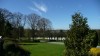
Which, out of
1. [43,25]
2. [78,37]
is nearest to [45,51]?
[78,37]

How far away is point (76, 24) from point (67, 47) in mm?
1094

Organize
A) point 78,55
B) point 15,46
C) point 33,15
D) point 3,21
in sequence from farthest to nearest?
point 33,15, point 3,21, point 15,46, point 78,55

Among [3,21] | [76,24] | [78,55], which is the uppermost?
[3,21]

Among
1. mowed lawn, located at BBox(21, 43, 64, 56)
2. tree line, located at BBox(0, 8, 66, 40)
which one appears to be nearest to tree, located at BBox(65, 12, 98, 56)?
mowed lawn, located at BBox(21, 43, 64, 56)

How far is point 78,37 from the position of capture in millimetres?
10938

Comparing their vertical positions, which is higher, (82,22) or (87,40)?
(82,22)

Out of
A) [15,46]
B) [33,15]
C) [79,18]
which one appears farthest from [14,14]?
[79,18]

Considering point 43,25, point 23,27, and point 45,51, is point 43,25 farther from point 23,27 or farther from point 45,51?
point 45,51

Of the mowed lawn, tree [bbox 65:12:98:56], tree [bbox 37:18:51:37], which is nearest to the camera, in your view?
tree [bbox 65:12:98:56]

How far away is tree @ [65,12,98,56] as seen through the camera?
418 inches

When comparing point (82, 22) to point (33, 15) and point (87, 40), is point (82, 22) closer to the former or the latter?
point (87, 40)

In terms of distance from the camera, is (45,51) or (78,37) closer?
(78,37)

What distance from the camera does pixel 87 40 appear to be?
10.7m

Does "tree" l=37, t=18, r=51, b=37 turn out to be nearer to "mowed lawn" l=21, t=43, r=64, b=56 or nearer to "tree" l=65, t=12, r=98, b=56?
"mowed lawn" l=21, t=43, r=64, b=56
